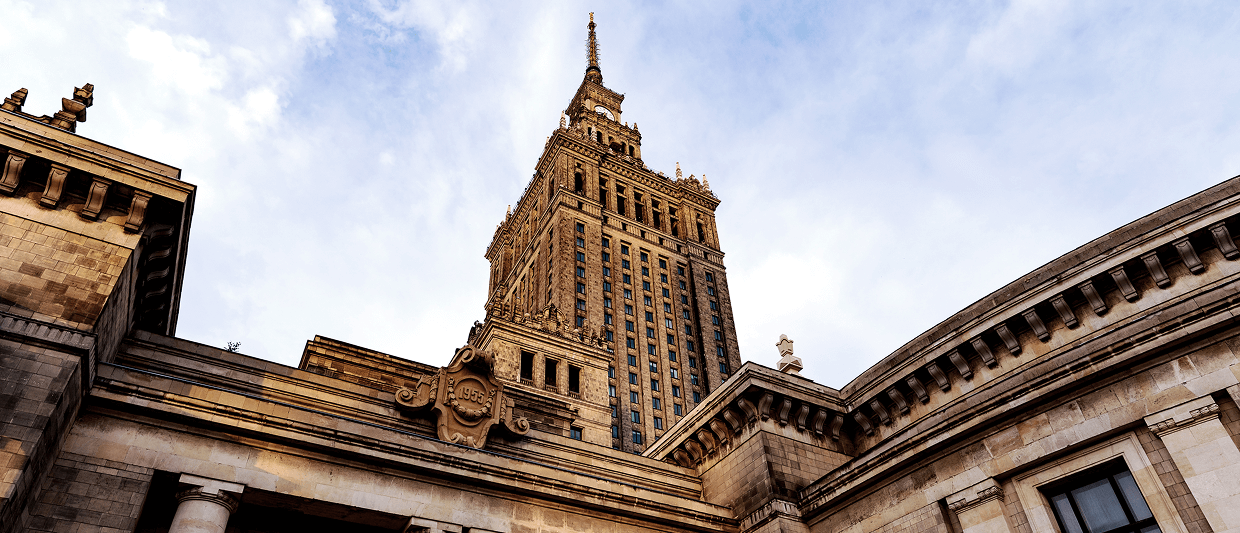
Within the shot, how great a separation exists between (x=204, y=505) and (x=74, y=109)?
42.2 feet

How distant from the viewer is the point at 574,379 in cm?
4622

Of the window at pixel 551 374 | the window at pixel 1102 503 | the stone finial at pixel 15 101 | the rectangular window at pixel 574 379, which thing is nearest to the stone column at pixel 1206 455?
the window at pixel 1102 503

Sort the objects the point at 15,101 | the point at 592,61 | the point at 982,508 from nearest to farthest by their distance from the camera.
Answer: the point at 982,508, the point at 15,101, the point at 592,61

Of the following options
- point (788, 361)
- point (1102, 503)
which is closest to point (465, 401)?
point (788, 361)

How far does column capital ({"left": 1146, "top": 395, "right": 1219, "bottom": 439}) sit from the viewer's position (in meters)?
15.5

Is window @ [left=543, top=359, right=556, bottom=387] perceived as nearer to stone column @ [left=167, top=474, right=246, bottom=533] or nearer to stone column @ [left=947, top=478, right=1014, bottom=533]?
stone column @ [left=167, top=474, right=246, bottom=533]

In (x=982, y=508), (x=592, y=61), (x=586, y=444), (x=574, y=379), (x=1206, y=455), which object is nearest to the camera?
(x=1206, y=455)

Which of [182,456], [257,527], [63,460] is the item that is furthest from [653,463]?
[63,460]

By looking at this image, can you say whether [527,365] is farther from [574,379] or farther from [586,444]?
[586,444]

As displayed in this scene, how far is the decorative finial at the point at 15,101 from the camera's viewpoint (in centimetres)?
1927

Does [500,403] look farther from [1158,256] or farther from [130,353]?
[1158,256]

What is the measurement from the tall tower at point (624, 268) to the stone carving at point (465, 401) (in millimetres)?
28540

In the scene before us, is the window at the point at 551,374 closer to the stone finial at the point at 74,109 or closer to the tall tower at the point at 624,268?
the tall tower at the point at 624,268

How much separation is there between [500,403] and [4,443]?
11.7 meters
